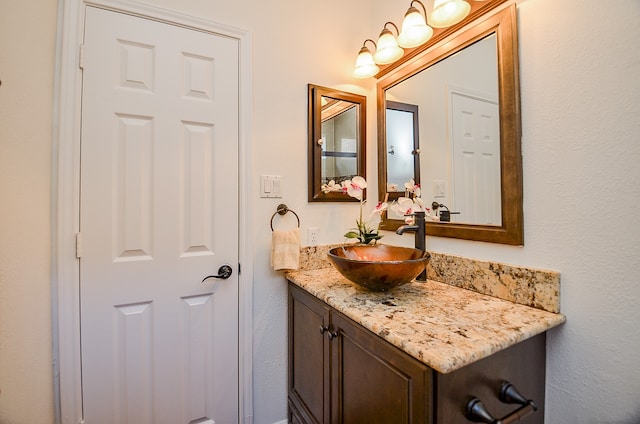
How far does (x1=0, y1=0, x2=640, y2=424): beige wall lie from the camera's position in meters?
0.77

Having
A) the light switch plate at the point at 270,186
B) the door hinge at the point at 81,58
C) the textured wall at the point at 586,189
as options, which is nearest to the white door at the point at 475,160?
the textured wall at the point at 586,189

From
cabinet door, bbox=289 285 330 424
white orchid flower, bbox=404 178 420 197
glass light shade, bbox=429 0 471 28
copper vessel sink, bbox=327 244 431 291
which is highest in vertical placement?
glass light shade, bbox=429 0 471 28

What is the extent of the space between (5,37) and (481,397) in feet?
6.41

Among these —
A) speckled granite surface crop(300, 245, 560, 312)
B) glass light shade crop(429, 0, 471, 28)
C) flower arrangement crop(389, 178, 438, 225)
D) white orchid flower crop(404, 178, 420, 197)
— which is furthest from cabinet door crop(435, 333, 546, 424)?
glass light shade crop(429, 0, 471, 28)

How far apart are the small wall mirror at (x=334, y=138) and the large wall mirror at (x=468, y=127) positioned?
0.68 ft

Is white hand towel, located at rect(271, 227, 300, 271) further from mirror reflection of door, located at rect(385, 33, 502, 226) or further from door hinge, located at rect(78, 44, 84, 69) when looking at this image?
door hinge, located at rect(78, 44, 84, 69)

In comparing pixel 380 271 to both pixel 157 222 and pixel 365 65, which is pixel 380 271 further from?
pixel 365 65

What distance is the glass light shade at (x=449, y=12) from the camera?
1.11 meters

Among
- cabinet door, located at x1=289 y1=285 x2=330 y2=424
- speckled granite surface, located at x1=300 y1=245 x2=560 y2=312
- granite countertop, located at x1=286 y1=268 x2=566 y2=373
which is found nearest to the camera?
granite countertop, located at x1=286 y1=268 x2=566 y2=373

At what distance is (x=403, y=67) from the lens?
1.47 meters

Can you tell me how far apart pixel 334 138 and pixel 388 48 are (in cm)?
52

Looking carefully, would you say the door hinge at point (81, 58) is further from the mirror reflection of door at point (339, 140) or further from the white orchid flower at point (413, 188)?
the white orchid flower at point (413, 188)

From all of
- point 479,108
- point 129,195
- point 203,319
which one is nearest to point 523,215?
point 479,108

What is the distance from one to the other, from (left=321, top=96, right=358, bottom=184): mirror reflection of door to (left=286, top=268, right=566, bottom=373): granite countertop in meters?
0.67
